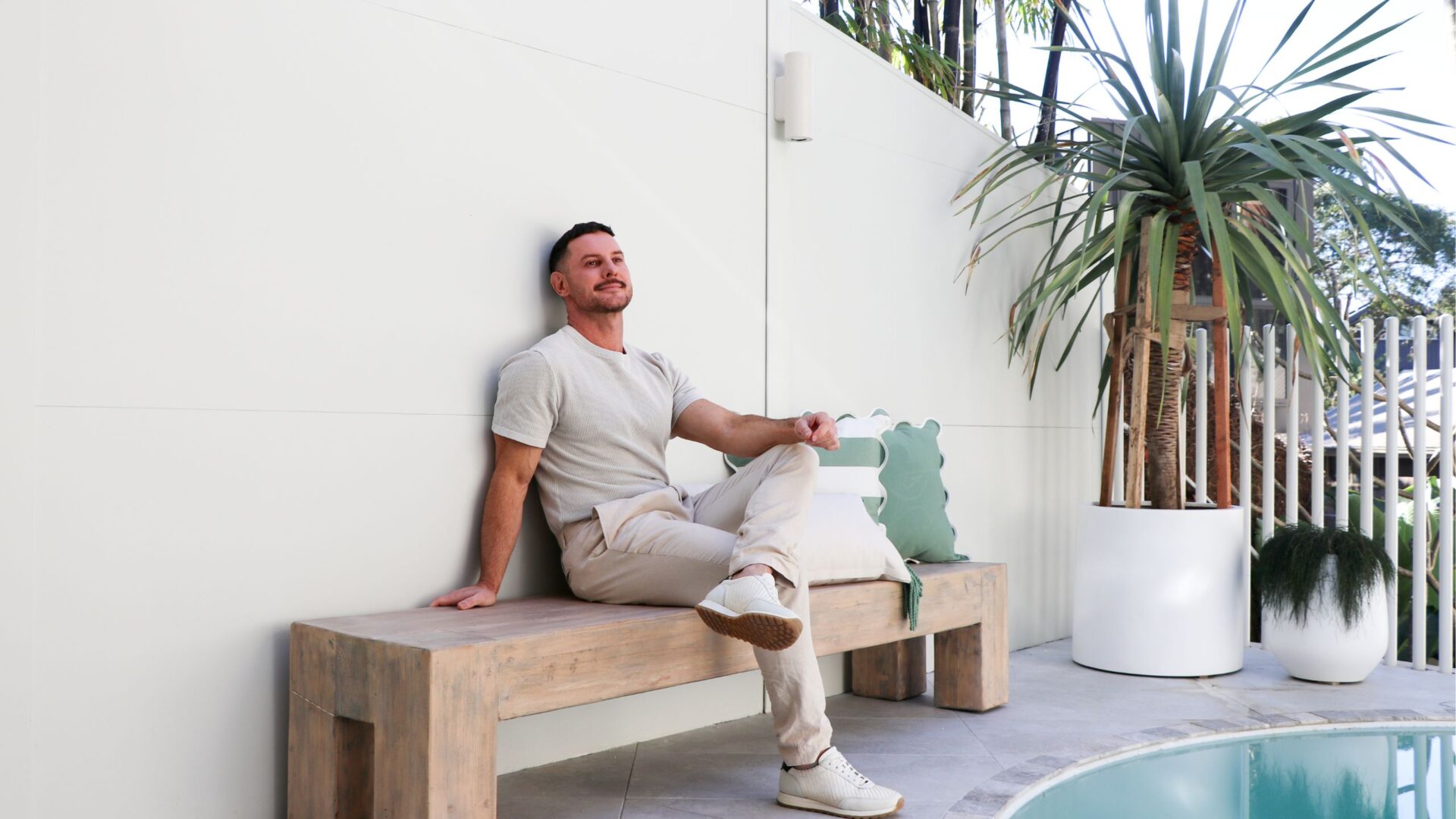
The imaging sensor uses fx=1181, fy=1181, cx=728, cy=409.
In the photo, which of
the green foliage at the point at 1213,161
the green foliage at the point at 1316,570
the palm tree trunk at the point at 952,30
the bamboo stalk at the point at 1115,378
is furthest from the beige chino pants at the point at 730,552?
the palm tree trunk at the point at 952,30

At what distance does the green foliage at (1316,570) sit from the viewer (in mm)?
3715

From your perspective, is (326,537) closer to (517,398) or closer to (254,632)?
(254,632)

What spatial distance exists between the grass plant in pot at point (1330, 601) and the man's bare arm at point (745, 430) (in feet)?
6.41

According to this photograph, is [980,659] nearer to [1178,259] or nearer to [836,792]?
[836,792]

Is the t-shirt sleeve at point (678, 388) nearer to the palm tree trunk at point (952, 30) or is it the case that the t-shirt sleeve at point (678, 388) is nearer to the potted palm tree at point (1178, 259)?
the potted palm tree at point (1178, 259)

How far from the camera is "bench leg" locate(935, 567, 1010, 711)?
3.41 metres

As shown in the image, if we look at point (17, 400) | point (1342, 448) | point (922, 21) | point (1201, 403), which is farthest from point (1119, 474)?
point (17, 400)

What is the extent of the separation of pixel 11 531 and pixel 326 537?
0.58m

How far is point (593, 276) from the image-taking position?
2.77 meters

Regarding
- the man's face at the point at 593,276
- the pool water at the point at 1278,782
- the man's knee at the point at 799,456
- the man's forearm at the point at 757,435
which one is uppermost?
the man's face at the point at 593,276

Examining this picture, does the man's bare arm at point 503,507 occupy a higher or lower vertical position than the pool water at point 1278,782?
higher

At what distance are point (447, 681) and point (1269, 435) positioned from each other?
11.4 feet

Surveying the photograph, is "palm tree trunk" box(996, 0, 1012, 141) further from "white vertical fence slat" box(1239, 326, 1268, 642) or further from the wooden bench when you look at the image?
the wooden bench

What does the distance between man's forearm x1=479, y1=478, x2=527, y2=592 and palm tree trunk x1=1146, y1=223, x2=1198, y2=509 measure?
2.42 meters
